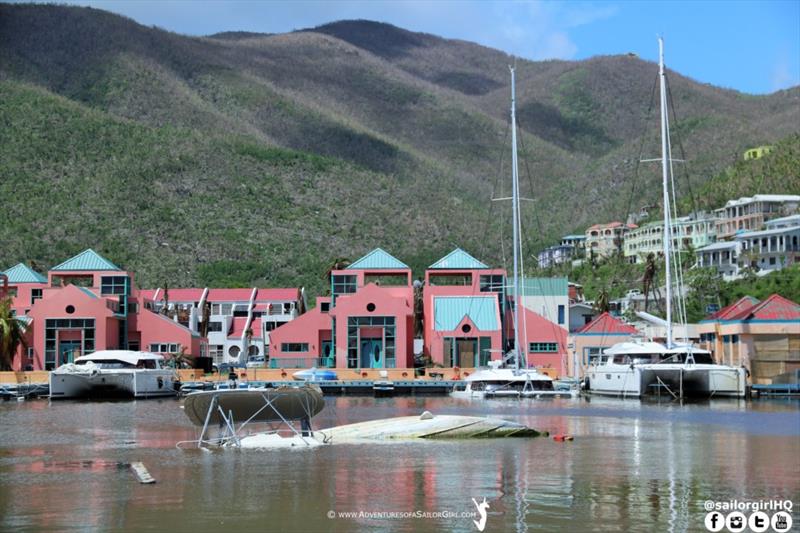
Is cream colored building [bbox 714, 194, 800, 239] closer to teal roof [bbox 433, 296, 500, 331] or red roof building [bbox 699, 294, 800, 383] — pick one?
teal roof [bbox 433, 296, 500, 331]

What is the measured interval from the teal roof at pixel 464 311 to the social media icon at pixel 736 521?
59582 millimetres

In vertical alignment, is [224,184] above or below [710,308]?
above

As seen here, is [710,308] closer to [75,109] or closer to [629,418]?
[629,418]

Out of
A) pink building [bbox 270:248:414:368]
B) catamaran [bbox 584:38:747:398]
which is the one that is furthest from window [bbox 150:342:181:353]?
catamaran [bbox 584:38:747:398]

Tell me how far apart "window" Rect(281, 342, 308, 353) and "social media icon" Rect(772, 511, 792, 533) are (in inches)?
2639

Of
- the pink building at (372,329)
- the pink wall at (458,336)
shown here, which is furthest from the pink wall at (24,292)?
the pink wall at (458,336)

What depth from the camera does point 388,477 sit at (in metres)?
29.4

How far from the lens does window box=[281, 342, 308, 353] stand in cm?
9025

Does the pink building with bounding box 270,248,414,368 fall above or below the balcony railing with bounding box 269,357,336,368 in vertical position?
above

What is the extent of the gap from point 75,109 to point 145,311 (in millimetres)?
88111

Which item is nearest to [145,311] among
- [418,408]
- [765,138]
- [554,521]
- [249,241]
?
[418,408]

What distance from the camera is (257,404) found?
37.2 metres

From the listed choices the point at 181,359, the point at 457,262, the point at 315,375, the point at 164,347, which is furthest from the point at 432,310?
the point at 164,347

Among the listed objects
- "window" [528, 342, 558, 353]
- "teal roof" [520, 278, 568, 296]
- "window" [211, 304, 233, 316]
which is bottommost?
"window" [528, 342, 558, 353]
